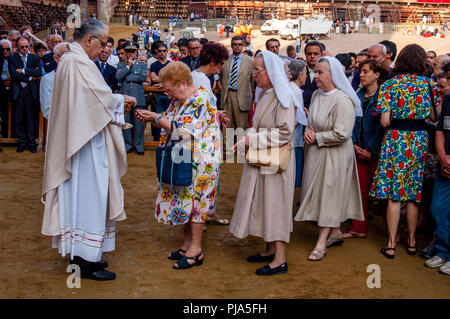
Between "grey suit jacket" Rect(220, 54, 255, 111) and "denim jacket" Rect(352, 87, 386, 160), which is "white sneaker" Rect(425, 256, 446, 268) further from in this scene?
"grey suit jacket" Rect(220, 54, 255, 111)

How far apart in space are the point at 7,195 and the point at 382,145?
13.5 ft

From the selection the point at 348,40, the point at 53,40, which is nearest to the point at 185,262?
the point at 53,40

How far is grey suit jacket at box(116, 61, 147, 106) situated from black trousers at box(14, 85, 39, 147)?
4.87 feet

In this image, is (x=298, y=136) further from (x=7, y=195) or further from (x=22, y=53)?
(x=22, y=53)

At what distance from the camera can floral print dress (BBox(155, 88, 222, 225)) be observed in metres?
3.84

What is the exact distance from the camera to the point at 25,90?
8.02m

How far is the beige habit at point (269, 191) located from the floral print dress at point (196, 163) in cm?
28

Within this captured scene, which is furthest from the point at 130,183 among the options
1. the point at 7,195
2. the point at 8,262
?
the point at 8,262

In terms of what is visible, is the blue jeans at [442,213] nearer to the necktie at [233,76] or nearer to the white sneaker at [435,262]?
the white sneaker at [435,262]

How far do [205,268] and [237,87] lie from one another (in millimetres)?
4176

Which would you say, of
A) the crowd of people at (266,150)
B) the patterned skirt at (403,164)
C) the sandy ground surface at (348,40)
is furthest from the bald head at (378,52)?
the sandy ground surface at (348,40)

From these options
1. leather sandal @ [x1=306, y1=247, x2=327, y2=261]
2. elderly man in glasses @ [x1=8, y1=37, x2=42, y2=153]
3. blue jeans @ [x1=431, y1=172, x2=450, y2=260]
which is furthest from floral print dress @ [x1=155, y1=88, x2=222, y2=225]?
elderly man in glasses @ [x1=8, y1=37, x2=42, y2=153]

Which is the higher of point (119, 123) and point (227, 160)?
point (119, 123)

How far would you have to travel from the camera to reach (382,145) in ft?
14.6
